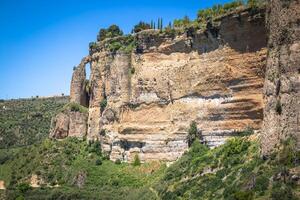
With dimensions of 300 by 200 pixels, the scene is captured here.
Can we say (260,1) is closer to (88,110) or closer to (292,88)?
(292,88)

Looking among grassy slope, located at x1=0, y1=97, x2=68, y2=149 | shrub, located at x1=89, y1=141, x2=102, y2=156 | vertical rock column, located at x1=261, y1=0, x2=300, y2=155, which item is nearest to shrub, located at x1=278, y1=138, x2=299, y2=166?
vertical rock column, located at x1=261, y1=0, x2=300, y2=155

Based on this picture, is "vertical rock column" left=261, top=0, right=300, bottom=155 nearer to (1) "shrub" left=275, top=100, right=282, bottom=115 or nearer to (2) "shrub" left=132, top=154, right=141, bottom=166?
(1) "shrub" left=275, top=100, right=282, bottom=115

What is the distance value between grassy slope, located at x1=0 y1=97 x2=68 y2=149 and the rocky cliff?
102ft

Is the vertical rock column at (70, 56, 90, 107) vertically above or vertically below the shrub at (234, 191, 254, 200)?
above

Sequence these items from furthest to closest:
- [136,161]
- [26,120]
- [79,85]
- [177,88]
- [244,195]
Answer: [26,120], [79,85], [136,161], [177,88], [244,195]

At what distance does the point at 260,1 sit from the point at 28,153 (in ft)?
125

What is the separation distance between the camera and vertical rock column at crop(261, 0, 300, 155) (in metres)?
30.2

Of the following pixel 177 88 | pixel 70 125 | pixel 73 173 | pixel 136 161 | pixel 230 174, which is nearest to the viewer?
pixel 230 174

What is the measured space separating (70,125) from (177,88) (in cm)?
2167

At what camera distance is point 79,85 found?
6856cm

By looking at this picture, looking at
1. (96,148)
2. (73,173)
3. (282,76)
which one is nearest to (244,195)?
(282,76)

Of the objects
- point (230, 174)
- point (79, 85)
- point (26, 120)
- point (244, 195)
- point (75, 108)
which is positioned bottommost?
point (244, 195)

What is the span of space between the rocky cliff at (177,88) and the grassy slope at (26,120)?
3124 centimetres

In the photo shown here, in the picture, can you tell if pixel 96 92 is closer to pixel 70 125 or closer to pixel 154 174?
pixel 70 125
